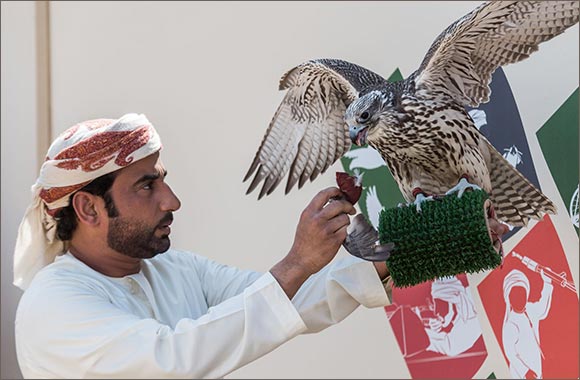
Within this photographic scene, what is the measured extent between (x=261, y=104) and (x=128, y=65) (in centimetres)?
67

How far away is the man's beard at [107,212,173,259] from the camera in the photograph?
93.4 inches

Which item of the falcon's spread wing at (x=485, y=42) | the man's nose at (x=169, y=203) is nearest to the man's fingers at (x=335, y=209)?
the falcon's spread wing at (x=485, y=42)

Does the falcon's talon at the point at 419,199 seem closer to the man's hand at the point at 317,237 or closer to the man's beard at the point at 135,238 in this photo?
the man's hand at the point at 317,237

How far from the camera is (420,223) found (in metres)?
1.99

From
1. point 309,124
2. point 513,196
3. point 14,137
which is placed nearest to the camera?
point 513,196

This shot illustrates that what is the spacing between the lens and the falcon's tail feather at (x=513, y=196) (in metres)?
2.25

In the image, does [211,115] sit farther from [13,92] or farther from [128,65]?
[13,92]

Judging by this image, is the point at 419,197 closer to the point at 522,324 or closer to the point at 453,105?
the point at 453,105

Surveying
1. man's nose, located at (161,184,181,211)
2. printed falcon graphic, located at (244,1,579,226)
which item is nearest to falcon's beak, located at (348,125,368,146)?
printed falcon graphic, located at (244,1,579,226)

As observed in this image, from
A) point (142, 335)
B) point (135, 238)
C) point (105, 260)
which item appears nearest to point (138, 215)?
point (135, 238)

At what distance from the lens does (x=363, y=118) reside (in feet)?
6.96

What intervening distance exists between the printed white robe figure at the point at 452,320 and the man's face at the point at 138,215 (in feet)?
3.24

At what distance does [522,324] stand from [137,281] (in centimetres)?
117

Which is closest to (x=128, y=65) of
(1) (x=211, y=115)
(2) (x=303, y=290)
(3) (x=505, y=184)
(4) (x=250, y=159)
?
(1) (x=211, y=115)
